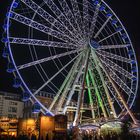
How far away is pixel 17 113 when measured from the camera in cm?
8175

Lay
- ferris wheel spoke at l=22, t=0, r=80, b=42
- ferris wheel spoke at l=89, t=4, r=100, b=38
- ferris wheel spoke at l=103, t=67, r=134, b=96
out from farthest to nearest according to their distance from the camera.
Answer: ferris wheel spoke at l=103, t=67, r=134, b=96 → ferris wheel spoke at l=89, t=4, r=100, b=38 → ferris wheel spoke at l=22, t=0, r=80, b=42

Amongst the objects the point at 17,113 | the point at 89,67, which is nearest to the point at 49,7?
the point at 89,67

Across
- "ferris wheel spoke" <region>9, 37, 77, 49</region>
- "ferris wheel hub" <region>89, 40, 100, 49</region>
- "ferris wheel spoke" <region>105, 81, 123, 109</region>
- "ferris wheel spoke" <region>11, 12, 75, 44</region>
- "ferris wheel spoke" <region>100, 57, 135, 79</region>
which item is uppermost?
"ferris wheel spoke" <region>11, 12, 75, 44</region>

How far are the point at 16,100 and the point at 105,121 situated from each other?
56.1 m

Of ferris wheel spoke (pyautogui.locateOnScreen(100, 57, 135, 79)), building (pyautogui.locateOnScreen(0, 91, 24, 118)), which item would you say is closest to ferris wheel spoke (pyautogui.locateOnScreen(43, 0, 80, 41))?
ferris wheel spoke (pyautogui.locateOnScreen(100, 57, 135, 79))

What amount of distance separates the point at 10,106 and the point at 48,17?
184 ft

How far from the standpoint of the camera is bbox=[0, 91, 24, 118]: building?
80.6m

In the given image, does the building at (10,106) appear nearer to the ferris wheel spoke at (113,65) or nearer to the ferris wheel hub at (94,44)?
the ferris wheel spoke at (113,65)

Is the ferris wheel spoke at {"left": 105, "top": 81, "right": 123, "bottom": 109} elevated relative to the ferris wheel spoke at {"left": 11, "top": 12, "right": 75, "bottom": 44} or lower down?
lower down

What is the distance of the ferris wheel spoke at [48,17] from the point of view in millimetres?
29531

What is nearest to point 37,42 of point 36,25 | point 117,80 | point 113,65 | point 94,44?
point 36,25

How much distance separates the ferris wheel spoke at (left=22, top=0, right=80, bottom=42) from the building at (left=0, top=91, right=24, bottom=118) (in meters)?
53.5

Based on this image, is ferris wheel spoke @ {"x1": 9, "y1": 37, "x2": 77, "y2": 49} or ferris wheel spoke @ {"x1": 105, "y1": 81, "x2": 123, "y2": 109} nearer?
ferris wheel spoke @ {"x1": 9, "y1": 37, "x2": 77, "y2": 49}

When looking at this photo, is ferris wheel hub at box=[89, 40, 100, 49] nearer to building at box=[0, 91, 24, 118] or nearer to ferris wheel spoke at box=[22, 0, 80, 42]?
ferris wheel spoke at box=[22, 0, 80, 42]
